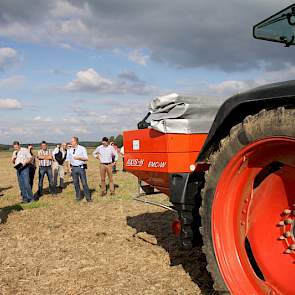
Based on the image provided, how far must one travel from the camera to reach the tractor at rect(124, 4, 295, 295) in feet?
8.29

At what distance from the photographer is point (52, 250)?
573 centimetres

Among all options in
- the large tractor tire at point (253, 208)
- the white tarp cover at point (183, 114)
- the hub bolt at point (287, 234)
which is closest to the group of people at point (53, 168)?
the white tarp cover at point (183, 114)

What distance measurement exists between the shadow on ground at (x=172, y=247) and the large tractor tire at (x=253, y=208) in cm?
102

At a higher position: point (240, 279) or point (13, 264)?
point (240, 279)

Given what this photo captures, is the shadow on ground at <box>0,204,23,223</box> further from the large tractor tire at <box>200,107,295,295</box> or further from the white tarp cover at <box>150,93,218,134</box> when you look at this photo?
the large tractor tire at <box>200,107,295,295</box>

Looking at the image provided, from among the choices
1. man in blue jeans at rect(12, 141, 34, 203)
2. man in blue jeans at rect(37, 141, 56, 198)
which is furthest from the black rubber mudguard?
man in blue jeans at rect(37, 141, 56, 198)

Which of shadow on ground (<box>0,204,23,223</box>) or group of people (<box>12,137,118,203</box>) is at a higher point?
group of people (<box>12,137,118,203</box>)

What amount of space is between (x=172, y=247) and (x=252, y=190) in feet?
9.12

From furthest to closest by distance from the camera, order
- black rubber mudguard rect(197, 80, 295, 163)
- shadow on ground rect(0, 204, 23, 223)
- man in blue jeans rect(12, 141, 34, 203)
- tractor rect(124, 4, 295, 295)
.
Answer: man in blue jeans rect(12, 141, 34, 203)
shadow on ground rect(0, 204, 23, 223)
tractor rect(124, 4, 295, 295)
black rubber mudguard rect(197, 80, 295, 163)

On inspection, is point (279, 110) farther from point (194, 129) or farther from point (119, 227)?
point (119, 227)

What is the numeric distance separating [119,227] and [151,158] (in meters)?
3.27

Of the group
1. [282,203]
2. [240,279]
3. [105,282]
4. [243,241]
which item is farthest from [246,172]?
[105,282]

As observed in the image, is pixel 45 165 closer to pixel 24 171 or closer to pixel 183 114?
pixel 24 171

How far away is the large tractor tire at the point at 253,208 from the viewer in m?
2.54
